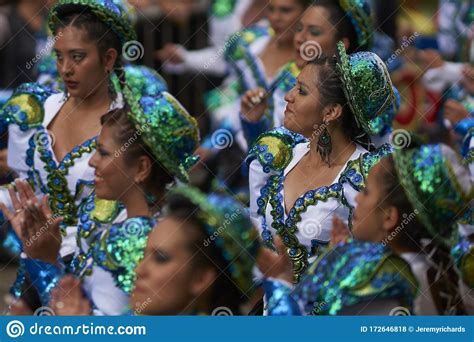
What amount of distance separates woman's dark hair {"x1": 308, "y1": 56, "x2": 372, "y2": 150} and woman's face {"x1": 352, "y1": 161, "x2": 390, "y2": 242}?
33 centimetres

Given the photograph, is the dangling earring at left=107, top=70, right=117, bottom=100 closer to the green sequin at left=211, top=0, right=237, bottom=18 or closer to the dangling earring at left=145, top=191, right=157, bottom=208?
the dangling earring at left=145, top=191, right=157, bottom=208

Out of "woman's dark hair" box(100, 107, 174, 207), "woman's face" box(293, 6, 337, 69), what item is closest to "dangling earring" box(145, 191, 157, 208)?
"woman's dark hair" box(100, 107, 174, 207)

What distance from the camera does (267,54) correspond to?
23.8 feet

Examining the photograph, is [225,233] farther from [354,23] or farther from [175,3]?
[175,3]

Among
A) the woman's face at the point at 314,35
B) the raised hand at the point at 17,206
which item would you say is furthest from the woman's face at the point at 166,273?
the woman's face at the point at 314,35

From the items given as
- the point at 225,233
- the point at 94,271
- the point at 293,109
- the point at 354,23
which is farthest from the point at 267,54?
the point at 225,233

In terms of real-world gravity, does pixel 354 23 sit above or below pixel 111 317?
above

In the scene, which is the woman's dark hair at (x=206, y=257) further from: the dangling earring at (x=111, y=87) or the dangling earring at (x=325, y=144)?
the dangling earring at (x=111, y=87)

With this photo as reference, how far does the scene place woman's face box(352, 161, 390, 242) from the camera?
5027 mm

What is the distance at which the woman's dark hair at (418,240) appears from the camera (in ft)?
16.3

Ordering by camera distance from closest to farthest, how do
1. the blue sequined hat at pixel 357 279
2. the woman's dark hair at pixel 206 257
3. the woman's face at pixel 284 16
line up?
the blue sequined hat at pixel 357 279, the woman's dark hair at pixel 206 257, the woman's face at pixel 284 16

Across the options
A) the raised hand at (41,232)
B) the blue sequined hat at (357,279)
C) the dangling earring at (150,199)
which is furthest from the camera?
the raised hand at (41,232)

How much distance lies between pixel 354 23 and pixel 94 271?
157 centimetres

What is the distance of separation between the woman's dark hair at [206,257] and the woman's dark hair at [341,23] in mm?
1508
